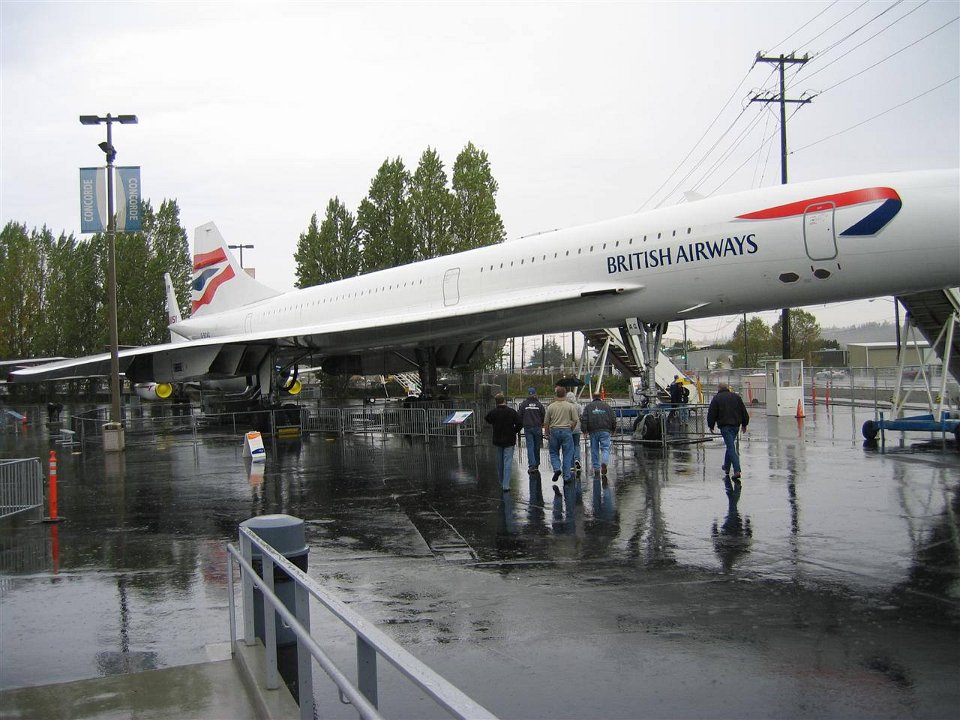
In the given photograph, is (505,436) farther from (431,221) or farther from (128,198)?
(431,221)

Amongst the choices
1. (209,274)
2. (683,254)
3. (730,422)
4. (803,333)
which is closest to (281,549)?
(730,422)

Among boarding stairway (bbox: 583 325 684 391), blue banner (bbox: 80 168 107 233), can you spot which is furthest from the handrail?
boarding stairway (bbox: 583 325 684 391)

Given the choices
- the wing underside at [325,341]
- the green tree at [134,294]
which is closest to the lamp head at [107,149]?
the wing underside at [325,341]

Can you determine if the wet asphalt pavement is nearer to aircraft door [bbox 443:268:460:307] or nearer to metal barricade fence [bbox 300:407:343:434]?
aircraft door [bbox 443:268:460:307]

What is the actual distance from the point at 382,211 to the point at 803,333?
4354cm

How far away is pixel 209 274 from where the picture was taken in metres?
29.3

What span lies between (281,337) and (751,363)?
184 feet

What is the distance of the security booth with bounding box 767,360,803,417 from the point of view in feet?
74.5

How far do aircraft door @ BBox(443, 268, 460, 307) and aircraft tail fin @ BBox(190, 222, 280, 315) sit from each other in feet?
38.3

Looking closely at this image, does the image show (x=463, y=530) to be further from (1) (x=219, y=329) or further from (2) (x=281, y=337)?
(1) (x=219, y=329)

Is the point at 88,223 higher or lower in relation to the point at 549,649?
higher

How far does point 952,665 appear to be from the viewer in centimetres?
450

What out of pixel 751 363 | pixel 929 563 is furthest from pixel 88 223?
pixel 751 363

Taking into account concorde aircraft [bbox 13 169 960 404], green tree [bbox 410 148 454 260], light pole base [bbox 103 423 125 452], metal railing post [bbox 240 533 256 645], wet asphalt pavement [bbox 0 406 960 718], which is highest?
green tree [bbox 410 148 454 260]
